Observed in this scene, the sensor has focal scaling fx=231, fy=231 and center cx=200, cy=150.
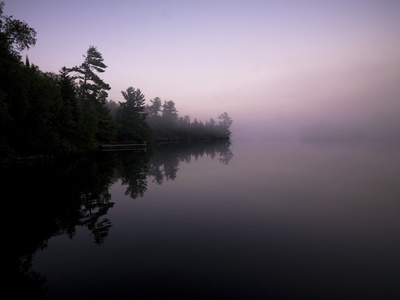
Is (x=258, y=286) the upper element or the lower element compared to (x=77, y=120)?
lower

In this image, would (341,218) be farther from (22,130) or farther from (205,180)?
(22,130)

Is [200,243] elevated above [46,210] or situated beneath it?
situated beneath

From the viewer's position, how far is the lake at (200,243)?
17.6 ft

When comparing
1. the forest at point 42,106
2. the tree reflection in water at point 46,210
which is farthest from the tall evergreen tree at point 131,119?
the tree reflection in water at point 46,210

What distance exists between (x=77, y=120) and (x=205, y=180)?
106 feet

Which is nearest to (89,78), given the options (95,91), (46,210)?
(95,91)

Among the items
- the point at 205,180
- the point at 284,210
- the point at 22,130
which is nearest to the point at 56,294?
the point at 284,210

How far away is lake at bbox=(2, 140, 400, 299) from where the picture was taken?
5.37 m

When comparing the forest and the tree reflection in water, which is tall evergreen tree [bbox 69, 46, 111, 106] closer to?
the forest

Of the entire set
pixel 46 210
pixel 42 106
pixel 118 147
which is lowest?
pixel 118 147

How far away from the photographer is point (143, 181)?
1794 centimetres

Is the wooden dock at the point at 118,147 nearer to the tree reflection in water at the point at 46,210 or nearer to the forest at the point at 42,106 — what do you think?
the forest at the point at 42,106

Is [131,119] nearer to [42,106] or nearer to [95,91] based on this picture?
[95,91]

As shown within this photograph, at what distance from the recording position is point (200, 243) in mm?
7688
